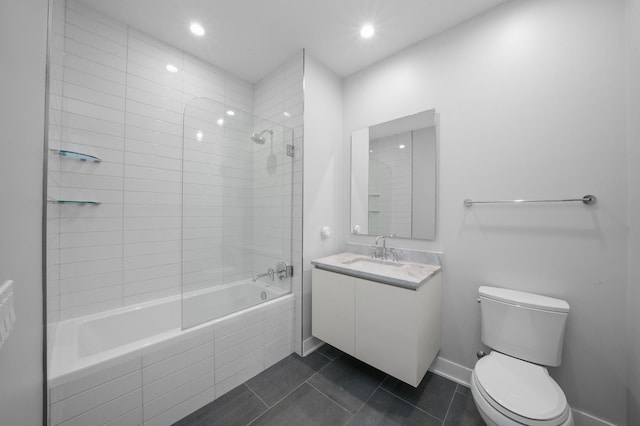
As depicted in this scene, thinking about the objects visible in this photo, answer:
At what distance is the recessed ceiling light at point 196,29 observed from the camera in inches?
71.5

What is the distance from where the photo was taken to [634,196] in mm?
1181

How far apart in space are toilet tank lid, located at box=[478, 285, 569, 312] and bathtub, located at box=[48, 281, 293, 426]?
154 cm

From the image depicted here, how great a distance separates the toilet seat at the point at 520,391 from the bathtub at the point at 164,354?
1.45 m

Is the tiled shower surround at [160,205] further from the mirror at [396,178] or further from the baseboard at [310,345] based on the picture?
the mirror at [396,178]

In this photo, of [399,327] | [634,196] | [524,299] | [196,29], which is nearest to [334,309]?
[399,327]

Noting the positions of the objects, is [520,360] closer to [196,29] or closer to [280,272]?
[280,272]

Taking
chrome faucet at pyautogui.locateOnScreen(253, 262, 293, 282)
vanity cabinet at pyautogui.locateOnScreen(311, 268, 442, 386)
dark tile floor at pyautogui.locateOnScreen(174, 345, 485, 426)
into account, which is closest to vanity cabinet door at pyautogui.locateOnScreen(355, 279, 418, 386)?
vanity cabinet at pyautogui.locateOnScreen(311, 268, 442, 386)

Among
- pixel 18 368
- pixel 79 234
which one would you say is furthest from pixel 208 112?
pixel 18 368

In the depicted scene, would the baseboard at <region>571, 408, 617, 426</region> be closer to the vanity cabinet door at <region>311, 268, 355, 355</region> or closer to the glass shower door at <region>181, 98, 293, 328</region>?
the vanity cabinet door at <region>311, 268, 355, 355</region>

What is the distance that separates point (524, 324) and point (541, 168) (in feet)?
3.19

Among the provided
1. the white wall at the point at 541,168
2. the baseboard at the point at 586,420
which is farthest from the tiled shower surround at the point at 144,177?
the baseboard at the point at 586,420

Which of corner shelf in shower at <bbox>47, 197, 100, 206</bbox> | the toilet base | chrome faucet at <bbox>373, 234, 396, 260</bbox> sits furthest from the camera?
chrome faucet at <bbox>373, 234, 396, 260</bbox>

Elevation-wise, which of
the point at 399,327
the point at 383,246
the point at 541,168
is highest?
the point at 541,168

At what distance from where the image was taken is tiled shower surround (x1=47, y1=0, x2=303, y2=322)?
159cm
